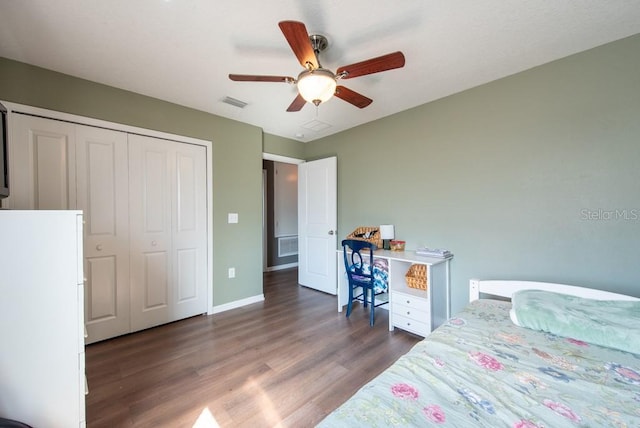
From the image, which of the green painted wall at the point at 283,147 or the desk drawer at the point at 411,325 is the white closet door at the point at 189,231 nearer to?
the green painted wall at the point at 283,147

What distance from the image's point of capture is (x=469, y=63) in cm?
205

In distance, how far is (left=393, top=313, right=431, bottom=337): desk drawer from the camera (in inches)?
94.9

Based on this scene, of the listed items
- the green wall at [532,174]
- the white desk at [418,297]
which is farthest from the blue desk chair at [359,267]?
the green wall at [532,174]

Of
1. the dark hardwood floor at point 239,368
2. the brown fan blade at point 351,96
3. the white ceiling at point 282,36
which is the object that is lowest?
the dark hardwood floor at point 239,368

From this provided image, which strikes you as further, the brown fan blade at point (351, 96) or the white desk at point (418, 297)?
the white desk at point (418, 297)

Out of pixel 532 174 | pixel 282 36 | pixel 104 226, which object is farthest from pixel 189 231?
pixel 532 174

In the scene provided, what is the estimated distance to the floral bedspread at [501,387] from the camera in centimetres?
79

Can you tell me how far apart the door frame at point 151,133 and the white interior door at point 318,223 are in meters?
1.53

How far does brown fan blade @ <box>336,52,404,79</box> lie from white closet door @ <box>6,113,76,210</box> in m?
2.53

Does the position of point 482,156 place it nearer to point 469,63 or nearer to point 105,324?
point 469,63

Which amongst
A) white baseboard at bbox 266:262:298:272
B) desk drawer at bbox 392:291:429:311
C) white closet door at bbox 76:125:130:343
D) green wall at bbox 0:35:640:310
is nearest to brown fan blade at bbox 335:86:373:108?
green wall at bbox 0:35:640:310

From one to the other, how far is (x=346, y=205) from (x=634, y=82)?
2.82 meters

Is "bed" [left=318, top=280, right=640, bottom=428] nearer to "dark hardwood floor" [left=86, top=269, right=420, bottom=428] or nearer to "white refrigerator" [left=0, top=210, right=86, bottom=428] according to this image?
"dark hardwood floor" [left=86, top=269, right=420, bottom=428]

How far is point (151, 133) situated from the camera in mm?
→ 2674
